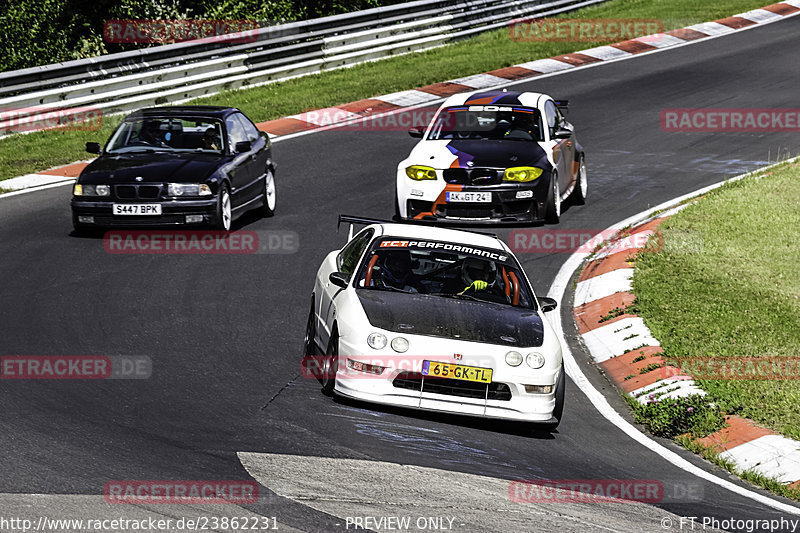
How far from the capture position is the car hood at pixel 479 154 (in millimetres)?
14945

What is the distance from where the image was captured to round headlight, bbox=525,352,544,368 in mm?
8711

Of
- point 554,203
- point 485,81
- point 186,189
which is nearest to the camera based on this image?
point 186,189

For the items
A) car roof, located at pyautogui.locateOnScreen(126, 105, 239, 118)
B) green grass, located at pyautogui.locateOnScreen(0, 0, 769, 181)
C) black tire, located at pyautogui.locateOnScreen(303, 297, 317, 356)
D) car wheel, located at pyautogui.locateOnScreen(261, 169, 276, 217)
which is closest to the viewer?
black tire, located at pyautogui.locateOnScreen(303, 297, 317, 356)

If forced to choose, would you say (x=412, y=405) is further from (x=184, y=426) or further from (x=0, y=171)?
(x=0, y=171)

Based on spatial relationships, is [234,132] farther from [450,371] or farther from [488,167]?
[450,371]

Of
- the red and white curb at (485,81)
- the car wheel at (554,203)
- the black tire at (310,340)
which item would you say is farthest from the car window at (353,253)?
the red and white curb at (485,81)

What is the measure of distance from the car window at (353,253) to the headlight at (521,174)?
15.2ft

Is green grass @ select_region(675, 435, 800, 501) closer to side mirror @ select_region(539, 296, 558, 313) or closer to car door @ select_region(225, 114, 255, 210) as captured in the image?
side mirror @ select_region(539, 296, 558, 313)

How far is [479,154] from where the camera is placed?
15.1 metres

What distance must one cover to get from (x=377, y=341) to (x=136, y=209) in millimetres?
6145

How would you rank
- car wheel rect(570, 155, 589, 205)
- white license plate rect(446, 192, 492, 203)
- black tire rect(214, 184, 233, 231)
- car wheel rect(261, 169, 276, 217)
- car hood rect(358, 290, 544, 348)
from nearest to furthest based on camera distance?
1. car hood rect(358, 290, 544, 348)
2. black tire rect(214, 184, 233, 231)
3. white license plate rect(446, 192, 492, 203)
4. car wheel rect(261, 169, 276, 217)
5. car wheel rect(570, 155, 589, 205)

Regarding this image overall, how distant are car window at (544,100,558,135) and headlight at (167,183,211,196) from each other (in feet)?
15.9

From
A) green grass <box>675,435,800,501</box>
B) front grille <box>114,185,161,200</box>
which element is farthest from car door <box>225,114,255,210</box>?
green grass <box>675,435,800,501</box>

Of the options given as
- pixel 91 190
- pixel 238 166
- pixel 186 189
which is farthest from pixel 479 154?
pixel 91 190
